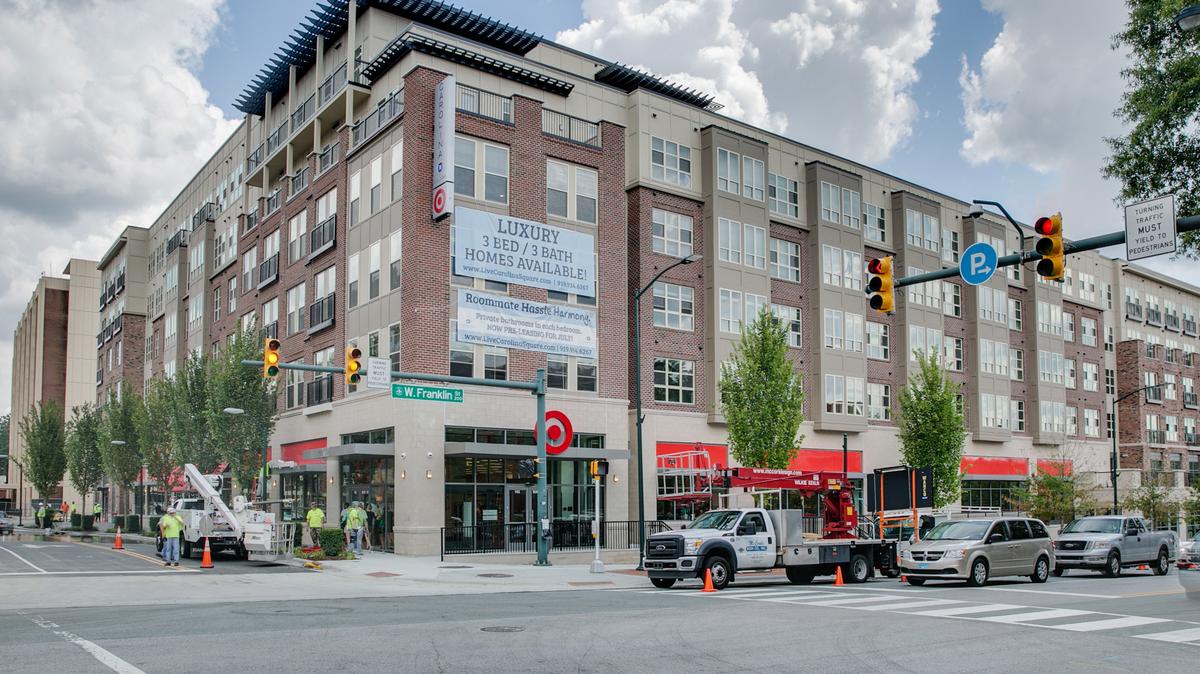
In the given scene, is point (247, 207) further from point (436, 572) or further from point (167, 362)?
point (436, 572)

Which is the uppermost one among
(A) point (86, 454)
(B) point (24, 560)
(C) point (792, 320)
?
(C) point (792, 320)

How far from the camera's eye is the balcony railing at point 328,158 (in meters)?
43.9

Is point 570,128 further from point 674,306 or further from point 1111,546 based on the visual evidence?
point 1111,546

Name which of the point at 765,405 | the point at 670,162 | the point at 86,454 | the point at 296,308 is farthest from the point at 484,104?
the point at 86,454

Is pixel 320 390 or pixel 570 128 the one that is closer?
pixel 570 128

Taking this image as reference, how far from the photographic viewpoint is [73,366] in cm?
10288

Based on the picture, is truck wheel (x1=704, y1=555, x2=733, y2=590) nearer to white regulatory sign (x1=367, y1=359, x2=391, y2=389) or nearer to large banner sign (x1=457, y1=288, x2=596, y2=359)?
white regulatory sign (x1=367, y1=359, x2=391, y2=389)

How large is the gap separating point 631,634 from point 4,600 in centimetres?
1298

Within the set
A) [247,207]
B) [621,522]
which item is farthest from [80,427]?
[621,522]

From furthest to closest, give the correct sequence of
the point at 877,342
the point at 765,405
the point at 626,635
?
the point at 877,342
the point at 765,405
the point at 626,635

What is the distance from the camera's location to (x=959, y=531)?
25.7m

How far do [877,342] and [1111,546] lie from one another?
2569cm

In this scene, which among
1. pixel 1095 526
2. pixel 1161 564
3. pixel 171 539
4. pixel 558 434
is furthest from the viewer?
pixel 1161 564

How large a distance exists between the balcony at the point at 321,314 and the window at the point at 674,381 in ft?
44.8
